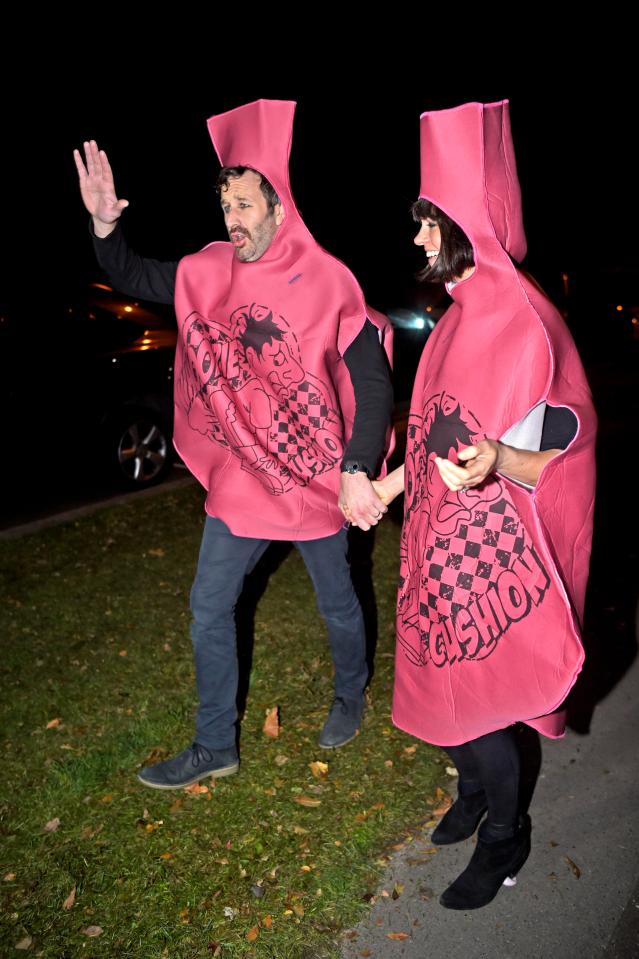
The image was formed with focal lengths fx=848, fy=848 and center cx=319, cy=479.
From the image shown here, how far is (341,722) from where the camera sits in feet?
12.1

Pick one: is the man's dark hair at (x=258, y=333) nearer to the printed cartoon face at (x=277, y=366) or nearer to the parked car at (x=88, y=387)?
the printed cartoon face at (x=277, y=366)

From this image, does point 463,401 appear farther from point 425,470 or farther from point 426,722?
point 426,722

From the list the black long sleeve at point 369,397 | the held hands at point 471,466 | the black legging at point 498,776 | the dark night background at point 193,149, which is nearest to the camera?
the held hands at point 471,466

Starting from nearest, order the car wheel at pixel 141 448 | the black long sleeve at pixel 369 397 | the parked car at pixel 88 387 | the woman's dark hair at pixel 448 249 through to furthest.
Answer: the woman's dark hair at pixel 448 249, the black long sleeve at pixel 369 397, the parked car at pixel 88 387, the car wheel at pixel 141 448

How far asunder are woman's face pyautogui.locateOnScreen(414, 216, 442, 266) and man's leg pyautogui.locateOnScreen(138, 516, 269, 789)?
4.39 feet

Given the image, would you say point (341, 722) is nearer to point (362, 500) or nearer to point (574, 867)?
point (574, 867)

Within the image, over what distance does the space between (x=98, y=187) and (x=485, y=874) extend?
2751mm

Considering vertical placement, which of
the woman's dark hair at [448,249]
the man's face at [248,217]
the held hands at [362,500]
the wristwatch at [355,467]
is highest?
the woman's dark hair at [448,249]

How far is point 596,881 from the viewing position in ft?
9.30

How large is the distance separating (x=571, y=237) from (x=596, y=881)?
110 ft

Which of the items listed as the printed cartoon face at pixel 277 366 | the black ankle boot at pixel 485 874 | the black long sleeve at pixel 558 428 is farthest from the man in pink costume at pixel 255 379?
the black ankle boot at pixel 485 874

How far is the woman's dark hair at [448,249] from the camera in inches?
93.6

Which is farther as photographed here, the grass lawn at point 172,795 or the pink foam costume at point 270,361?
the pink foam costume at point 270,361

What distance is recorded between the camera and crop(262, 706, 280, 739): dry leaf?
376 centimetres
